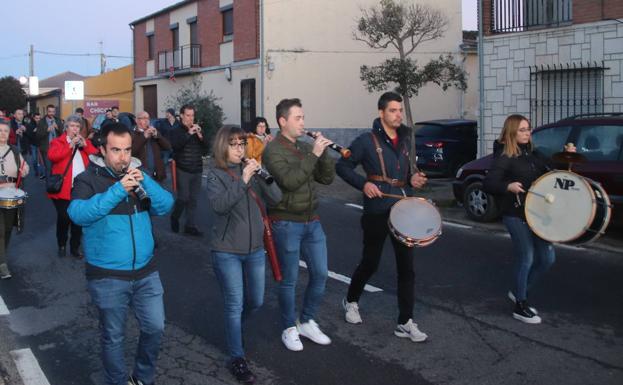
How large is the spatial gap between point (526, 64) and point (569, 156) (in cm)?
994


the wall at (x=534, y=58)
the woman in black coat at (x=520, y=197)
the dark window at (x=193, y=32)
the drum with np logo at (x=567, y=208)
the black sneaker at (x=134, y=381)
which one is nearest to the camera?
the black sneaker at (x=134, y=381)

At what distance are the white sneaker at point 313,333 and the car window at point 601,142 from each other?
5705mm

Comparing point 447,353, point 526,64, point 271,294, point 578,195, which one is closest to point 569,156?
point 578,195

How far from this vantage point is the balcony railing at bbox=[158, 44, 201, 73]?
3212 centimetres

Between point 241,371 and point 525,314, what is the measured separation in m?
2.62

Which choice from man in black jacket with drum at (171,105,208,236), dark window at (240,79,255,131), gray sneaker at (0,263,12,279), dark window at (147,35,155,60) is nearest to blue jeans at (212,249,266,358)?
gray sneaker at (0,263,12,279)

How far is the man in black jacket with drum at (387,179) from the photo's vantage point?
5590 mm

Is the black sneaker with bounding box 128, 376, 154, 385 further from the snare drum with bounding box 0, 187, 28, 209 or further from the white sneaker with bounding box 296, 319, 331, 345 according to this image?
the snare drum with bounding box 0, 187, 28, 209

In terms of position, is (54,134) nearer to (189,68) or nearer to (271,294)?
(271,294)

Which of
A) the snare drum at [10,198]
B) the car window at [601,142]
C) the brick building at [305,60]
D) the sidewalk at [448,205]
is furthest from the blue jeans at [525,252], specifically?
the brick building at [305,60]

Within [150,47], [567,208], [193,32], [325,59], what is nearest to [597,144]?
[567,208]

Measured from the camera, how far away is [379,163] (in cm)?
560

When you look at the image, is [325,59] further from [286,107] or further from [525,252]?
[286,107]

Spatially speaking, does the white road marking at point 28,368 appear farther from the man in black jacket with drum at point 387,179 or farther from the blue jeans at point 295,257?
the man in black jacket with drum at point 387,179
